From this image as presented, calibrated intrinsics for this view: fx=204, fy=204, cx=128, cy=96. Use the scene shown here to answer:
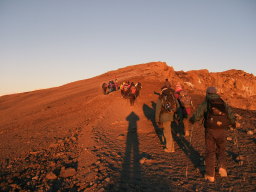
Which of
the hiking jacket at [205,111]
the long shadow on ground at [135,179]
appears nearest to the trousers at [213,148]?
the hiking jacket at [205,111]

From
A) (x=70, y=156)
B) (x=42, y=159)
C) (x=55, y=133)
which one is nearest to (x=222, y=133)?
(x=70, y=156)

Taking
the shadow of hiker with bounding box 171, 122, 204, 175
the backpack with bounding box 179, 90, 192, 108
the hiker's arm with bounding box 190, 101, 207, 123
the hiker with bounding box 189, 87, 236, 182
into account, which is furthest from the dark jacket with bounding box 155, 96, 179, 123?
the backpack with bounding box 179, 90, 192, 108

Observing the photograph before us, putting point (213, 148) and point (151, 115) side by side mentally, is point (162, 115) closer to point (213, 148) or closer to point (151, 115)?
point (213, 148)

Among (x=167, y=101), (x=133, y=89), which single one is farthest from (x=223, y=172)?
(x=133, y=89)

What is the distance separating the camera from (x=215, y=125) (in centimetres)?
449

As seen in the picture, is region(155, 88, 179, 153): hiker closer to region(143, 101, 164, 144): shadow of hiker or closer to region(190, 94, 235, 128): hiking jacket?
region(190, 94, 235, 128): hiking jacket

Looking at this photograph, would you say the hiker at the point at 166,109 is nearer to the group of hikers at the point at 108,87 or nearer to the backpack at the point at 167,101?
the backpack at the point at 167,101

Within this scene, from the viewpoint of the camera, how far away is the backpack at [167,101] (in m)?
6.31

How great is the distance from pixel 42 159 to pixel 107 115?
19.8 ft

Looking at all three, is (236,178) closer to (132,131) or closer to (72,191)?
(72,191)

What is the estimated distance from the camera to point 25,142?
380 inches

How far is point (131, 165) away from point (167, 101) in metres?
2.20

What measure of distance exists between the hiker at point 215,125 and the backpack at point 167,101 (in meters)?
1.63

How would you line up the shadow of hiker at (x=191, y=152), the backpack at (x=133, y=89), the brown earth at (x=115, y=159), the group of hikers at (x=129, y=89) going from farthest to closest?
the group of hikers at (x=129, y=89), the backpack at (x=133, y=89), the shadow of hiker at (x=191, y=152), the brown earth at (x=115, y=159)
